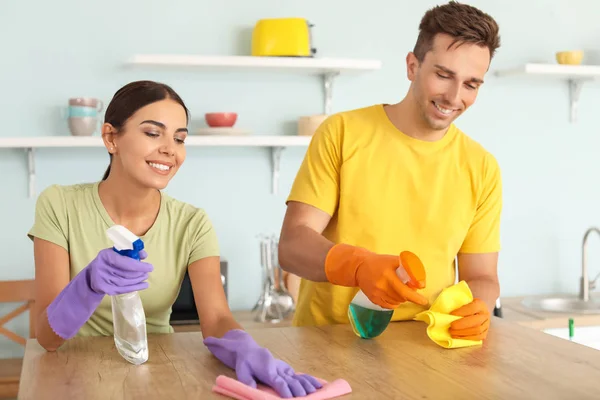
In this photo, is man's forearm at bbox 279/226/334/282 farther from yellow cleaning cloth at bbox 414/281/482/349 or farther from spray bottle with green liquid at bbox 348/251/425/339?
yellow cleaning cloth at bbox 414/281/482/349

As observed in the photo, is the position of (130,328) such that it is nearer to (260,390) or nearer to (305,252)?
(260,390)

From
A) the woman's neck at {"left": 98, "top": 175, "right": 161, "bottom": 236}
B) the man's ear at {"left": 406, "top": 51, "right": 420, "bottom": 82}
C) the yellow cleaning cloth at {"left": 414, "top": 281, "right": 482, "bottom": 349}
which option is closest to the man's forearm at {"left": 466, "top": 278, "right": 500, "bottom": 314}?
the yellow cleaning cloth at {"left": 414, "top": 281, "right": 482, "bottom": 349}

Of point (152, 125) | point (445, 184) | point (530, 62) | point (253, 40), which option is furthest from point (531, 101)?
point (152, 125)

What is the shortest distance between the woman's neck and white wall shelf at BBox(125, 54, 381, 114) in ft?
3.93

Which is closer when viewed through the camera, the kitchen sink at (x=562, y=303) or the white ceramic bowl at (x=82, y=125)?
the white ceramic bowl at (x=82, y=125)

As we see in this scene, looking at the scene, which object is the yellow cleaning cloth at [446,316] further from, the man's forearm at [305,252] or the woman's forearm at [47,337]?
the woman's forearm at [47,337]

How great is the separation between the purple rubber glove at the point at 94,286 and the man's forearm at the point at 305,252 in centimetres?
41

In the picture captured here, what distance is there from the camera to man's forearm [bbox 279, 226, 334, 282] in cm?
165

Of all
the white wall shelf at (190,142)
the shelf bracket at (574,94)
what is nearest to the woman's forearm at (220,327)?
the white wall shelf at (190,142)

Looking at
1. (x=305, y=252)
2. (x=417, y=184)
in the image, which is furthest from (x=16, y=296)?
(x=417, y=184)

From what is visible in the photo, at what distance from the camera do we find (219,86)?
3.13m

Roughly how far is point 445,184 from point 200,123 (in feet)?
4.93

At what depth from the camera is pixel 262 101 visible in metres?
3.18

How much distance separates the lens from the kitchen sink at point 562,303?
3.27 metres
